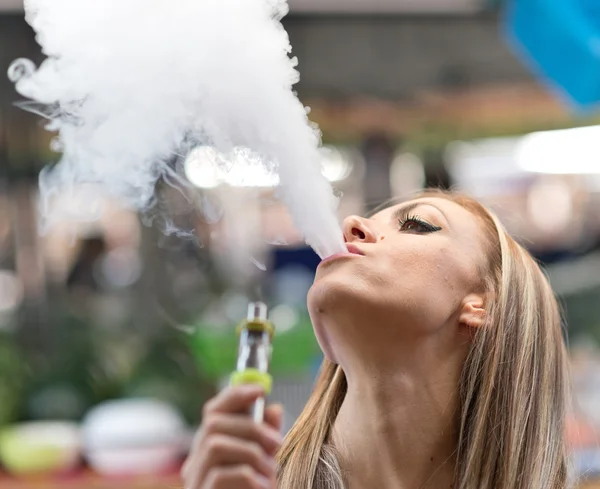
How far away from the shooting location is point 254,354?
968 mm

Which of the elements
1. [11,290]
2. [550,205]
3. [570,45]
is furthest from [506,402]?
[550,205]

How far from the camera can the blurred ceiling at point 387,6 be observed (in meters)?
4.07

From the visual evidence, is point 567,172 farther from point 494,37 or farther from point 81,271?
point 81,271

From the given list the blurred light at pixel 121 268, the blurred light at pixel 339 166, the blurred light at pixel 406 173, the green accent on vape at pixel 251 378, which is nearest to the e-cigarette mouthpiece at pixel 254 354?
→ the green accent on vape at pixel 251 378

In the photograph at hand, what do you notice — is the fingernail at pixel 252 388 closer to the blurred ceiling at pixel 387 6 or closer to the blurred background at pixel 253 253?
the blurred background at pixel 253 253

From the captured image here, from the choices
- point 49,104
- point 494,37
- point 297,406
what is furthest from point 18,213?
point 49,104

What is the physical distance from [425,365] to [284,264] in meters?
2.57

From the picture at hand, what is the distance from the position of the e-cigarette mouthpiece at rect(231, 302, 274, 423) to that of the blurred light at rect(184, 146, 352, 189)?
33 centimetres

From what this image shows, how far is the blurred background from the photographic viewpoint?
130 inches

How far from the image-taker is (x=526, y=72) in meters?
4.32

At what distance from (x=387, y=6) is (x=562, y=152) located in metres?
1.98

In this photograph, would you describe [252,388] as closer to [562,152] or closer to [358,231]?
[358,231]

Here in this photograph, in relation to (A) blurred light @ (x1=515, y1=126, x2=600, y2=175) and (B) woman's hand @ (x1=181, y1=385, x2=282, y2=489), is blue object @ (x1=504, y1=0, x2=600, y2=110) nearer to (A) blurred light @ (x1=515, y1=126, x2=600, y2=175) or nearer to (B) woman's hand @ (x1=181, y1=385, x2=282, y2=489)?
(B) woman's hand @ (x1=181, y1=385, x2=282, y2=489)

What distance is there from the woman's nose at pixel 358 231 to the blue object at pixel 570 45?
5.15ft
